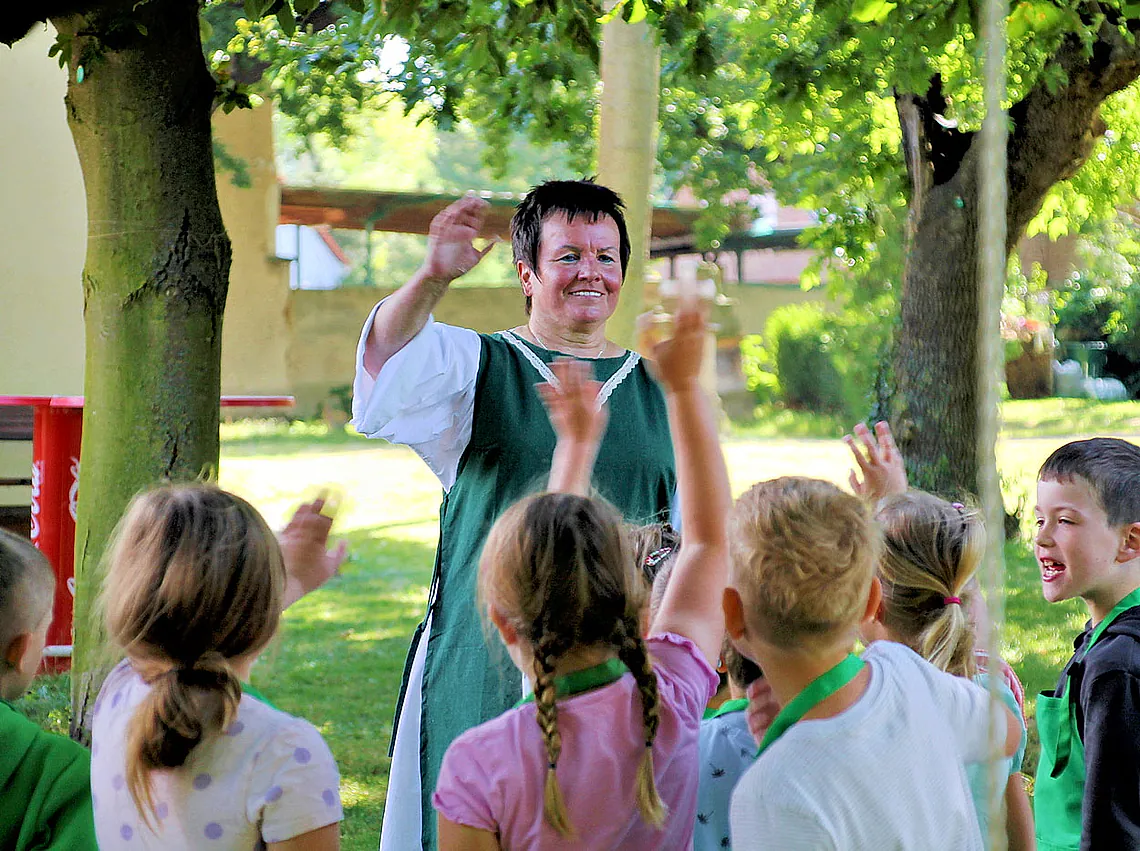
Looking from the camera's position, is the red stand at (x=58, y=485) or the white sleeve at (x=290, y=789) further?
the red stand at (x=58, y=485)

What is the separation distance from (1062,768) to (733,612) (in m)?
0.82

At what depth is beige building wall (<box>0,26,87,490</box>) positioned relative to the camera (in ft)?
21.4

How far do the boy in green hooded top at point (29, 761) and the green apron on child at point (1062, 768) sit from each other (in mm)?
1415

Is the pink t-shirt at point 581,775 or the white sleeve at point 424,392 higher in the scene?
the white sleeve at point 424,392

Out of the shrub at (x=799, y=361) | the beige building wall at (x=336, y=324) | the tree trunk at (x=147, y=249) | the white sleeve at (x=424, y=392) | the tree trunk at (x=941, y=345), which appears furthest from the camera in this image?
the beige building wall at (x=336, y=324)

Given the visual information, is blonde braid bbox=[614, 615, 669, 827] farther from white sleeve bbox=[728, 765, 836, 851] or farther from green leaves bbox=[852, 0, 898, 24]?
green leaves bbox=[852, 0, 898, 24]

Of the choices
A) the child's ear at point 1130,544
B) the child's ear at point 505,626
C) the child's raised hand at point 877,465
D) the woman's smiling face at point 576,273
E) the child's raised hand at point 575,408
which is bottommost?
the child's ear at point 505,626

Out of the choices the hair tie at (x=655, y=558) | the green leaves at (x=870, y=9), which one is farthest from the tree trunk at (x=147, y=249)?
the hair tie at (x=655, y=558)

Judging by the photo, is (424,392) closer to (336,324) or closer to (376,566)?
(376,566)

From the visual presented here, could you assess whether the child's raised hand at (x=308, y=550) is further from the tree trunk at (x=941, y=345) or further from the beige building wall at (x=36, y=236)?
the beige building wall at (x=36, y=236)

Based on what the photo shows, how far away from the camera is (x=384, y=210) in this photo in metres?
15.5

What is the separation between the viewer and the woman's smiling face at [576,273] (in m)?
2.42

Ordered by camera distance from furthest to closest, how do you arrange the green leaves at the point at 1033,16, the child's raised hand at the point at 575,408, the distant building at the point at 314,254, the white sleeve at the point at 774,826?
the distant building at the point at 314,254
the green leaves at the point at 1033,16
the child's raised hand at the point at 575,408
the white sleeve at the point at 774,826

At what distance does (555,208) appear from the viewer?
245 cm
